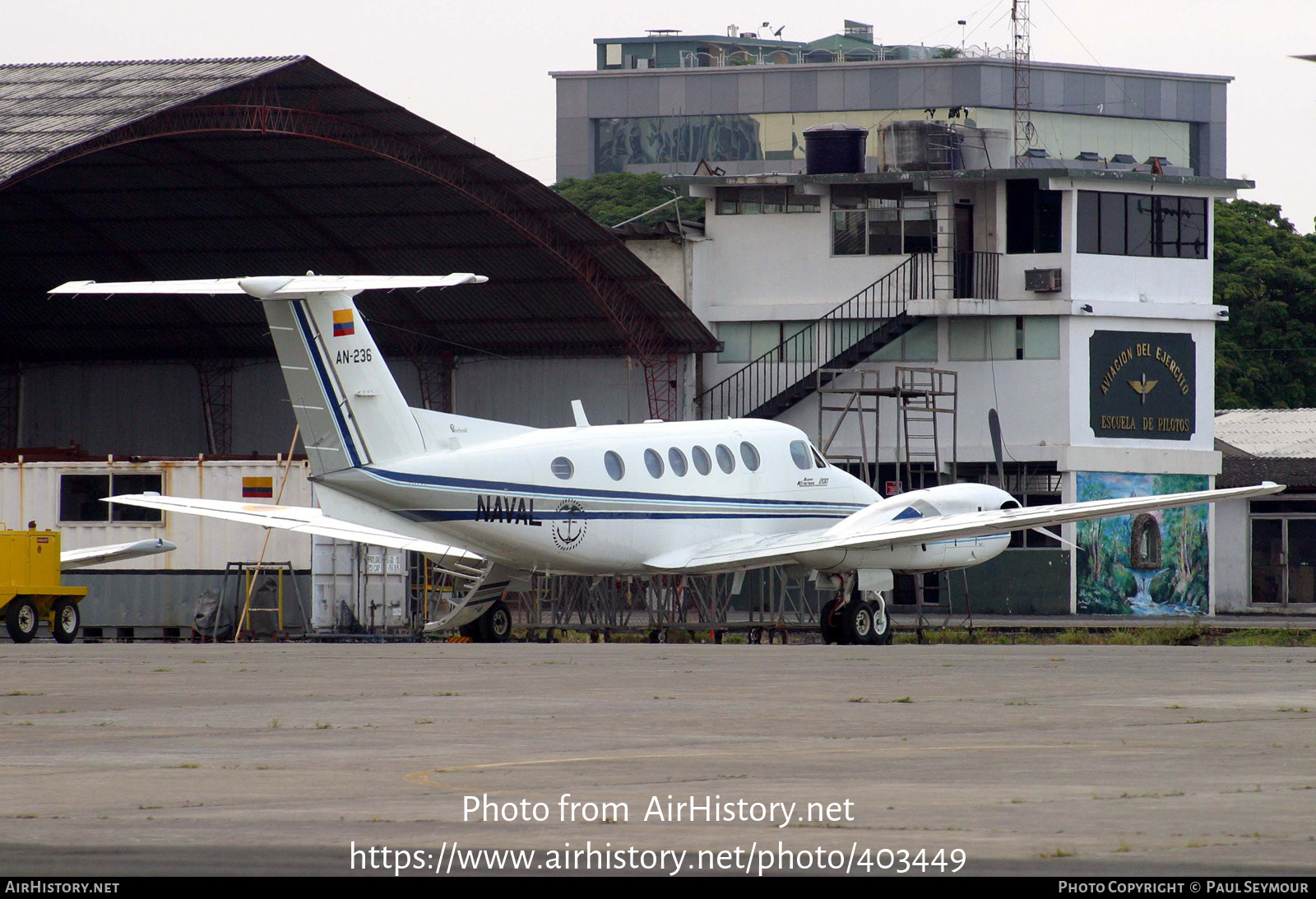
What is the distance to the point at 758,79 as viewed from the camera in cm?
12838

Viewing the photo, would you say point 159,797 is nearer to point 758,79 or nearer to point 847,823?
point 847,823

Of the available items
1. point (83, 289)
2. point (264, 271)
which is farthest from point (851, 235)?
point (83, 289)

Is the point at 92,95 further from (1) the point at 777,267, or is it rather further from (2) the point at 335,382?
(2) the point at 335,382

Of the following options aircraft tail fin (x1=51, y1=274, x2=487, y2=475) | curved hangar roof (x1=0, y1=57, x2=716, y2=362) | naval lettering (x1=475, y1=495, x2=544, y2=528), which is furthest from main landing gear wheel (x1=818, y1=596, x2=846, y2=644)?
curved hangar roof (x1=0, y1=57, x2=716, y2=362)

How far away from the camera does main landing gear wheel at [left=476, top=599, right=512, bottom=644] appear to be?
2855cm

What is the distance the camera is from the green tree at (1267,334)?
72125 mm

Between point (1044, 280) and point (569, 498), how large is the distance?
26421mm

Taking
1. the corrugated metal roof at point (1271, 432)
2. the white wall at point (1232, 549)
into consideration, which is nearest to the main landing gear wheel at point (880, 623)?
the white wall at point (1232, 549)

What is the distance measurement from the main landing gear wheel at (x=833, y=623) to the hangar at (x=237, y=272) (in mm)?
11005

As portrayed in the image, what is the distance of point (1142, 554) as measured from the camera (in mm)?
50344

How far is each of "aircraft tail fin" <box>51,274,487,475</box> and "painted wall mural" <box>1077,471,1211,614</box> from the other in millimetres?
28327

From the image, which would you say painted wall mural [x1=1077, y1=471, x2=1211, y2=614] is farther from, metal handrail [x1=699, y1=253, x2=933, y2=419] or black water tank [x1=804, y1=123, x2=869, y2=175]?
black water tank [x1=804, y1=123, x2=869, y2=175]

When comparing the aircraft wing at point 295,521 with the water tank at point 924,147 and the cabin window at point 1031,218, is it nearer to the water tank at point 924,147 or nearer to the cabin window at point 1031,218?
the cabin window at point 1031,218

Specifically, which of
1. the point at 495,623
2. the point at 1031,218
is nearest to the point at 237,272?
the point at 1031,218
